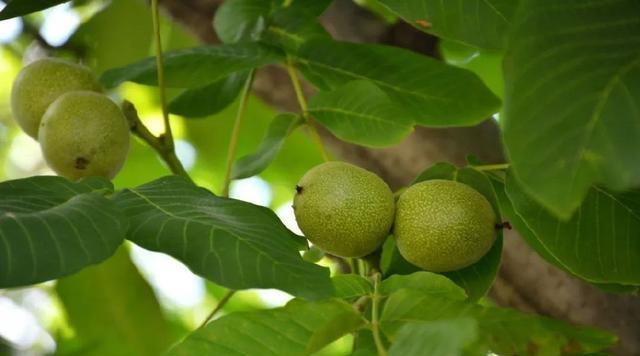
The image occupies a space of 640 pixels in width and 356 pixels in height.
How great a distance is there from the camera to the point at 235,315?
1238mm

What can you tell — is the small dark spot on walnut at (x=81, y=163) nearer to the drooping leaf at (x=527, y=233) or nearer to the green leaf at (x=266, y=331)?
the green leaf at (x=266, y=331)

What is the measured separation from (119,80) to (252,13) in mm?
371

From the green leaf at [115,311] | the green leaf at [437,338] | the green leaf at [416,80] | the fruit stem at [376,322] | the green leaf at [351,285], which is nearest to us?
the green leaf at [437,338]

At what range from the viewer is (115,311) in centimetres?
217

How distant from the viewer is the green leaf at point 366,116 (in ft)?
5.14

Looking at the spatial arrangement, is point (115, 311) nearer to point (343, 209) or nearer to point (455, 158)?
point (455, 158)

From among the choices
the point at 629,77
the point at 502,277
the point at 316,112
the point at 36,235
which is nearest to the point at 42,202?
the point at 36,235

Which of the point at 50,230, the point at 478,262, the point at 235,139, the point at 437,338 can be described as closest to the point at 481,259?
the point at 478,262

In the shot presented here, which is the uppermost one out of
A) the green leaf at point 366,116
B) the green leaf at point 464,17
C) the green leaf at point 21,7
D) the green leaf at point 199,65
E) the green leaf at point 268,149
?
the green leaf at point 21,7

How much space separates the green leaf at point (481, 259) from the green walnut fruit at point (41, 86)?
621mm

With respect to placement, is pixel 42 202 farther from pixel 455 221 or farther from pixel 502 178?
pixel 502 178

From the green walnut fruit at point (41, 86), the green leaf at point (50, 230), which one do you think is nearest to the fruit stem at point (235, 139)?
the green walnut fruit at point (41, 86)

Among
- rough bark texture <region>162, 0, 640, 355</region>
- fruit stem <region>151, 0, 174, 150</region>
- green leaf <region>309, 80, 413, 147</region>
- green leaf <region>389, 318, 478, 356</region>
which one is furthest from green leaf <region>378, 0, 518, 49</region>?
rough bark texture <region>162, 0, 640, 355</region>

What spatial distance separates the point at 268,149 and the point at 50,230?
616 millimetres
